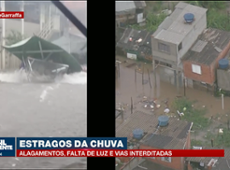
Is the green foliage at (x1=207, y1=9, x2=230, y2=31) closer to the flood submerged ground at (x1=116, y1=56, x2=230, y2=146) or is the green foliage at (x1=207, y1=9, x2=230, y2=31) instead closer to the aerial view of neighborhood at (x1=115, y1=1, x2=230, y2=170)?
the aerial view of neighborhood at (x1=115, y1=1, x2=230, y2=170)

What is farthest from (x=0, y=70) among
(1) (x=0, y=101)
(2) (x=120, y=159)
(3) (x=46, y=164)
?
(2) (x=120, y=159)

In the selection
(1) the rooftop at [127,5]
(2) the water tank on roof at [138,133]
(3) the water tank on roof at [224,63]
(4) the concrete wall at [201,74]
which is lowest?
(2) the water tank on roof at [138,133]

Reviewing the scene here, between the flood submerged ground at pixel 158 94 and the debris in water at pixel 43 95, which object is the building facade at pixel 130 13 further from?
the debris in water at pixel 43 95

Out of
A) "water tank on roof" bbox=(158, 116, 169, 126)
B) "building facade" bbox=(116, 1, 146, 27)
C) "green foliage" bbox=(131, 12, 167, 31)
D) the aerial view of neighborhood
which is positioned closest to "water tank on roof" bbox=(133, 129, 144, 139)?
the aerial view of neighborhood

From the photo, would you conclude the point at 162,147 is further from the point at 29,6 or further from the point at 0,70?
the point at 29,6

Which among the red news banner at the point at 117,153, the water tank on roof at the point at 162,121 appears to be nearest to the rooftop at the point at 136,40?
the water tank on roof at the point at 162,121

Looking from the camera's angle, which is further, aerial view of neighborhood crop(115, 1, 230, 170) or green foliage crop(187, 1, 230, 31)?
green foliage crop(187, 1, 230, 31)

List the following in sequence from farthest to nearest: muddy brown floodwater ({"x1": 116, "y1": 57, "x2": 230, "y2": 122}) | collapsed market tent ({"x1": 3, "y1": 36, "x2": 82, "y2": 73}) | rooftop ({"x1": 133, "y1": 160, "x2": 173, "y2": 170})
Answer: collapsed market tent ({"x1": 3, "y1": 36, "x2": 82, "y2": 73})
muddy brown floodwater ({"x1": 116, "y1": 57, "x2": 230, "y2": 122})
rooftop ({"x1": 133, "y1": 160, "x2": 173, "y2": 170})
